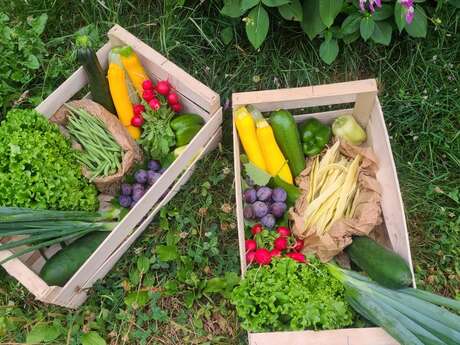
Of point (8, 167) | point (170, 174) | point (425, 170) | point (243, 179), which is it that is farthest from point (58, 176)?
point (425, 170)

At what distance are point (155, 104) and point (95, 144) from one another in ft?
1.01

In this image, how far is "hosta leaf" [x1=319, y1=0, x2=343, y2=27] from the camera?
1.96 meters

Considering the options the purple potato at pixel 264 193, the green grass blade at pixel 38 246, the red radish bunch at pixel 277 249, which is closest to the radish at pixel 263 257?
the red radish bunch at pixel 277 249

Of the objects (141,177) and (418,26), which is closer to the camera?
(418,26)

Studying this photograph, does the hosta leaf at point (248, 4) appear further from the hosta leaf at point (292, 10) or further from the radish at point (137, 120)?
the radish at point (137, 120)

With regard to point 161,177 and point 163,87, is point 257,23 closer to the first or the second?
point 163,87

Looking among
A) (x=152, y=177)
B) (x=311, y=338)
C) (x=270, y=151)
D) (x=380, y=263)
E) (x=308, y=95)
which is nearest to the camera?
(x=311, y=338)

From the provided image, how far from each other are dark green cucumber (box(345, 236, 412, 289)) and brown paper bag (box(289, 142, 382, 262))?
0.05 m

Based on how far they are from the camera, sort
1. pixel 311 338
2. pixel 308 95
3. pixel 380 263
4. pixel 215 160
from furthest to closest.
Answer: pixel 215 160 → pixel 308 95 → pixel 380 263 → pixel 311 338

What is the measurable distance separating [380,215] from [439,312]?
20.9 inches

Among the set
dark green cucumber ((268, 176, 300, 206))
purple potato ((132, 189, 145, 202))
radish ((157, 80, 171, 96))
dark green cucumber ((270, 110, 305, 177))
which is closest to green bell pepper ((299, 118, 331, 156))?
dark green cucumber ((270, 110, 305, 177))

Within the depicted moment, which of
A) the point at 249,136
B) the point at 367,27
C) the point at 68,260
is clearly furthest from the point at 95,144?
the point at 367,27

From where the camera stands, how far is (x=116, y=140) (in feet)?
7.38

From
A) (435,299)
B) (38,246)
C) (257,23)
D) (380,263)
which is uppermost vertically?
(257,23)
